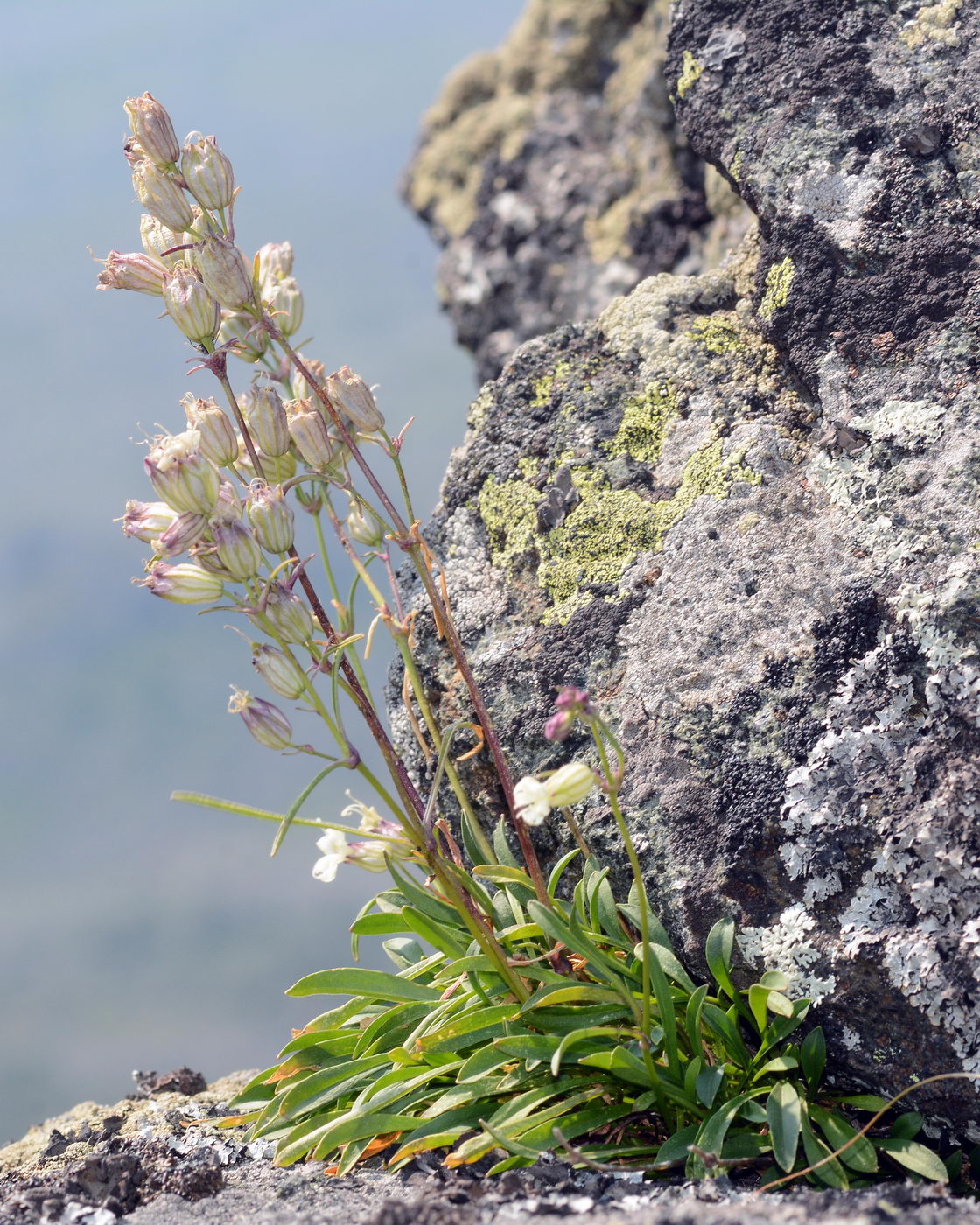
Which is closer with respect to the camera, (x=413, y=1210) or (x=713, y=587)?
(x=413, y=1210)

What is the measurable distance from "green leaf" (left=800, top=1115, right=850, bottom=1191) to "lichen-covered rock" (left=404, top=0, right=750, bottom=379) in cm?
484

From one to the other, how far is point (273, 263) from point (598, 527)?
3.34 ft

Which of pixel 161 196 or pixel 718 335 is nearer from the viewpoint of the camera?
pixel 161 196

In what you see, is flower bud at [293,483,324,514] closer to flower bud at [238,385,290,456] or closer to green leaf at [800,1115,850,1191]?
flower bud at [238,385,290,456]

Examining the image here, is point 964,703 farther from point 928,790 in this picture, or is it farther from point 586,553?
point 586,553

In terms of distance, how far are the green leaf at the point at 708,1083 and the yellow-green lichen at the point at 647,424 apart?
1.46 m

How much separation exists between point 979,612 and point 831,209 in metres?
1.16

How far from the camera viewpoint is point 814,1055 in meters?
2.00

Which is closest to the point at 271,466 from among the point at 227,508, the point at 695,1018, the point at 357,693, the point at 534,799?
the point at 227,508

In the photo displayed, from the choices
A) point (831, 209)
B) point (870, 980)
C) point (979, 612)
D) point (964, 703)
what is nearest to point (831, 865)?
point (870, 980)

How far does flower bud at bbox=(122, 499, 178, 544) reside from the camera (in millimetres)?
1914

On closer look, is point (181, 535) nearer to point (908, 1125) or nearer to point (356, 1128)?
point (356, 1128)

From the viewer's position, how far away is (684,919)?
7.10 ft

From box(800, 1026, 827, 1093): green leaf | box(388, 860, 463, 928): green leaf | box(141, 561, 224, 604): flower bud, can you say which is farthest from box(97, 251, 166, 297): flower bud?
box(800, 1026, 827, 1093): green leaf
